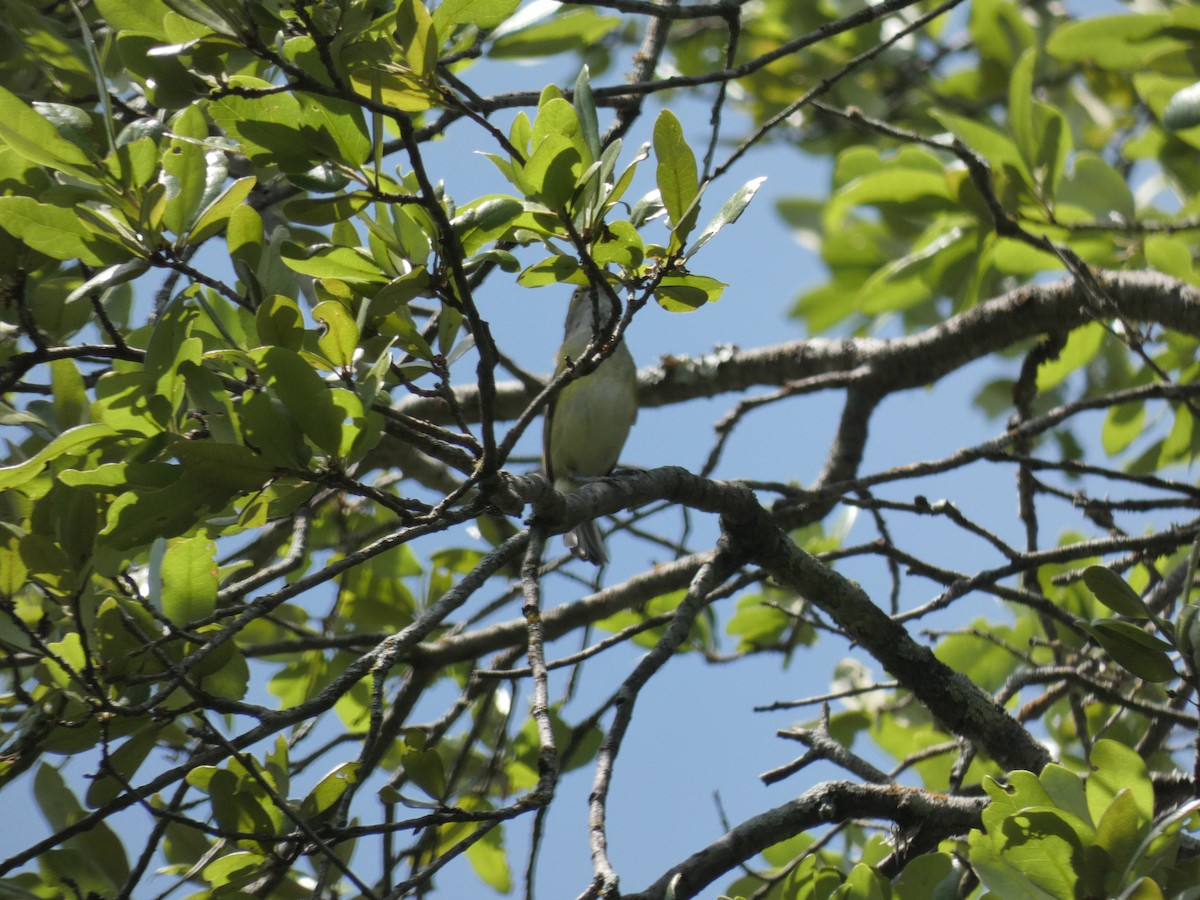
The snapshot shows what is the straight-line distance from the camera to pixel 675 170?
1.76m

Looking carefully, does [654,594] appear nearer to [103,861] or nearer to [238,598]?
[238,598]

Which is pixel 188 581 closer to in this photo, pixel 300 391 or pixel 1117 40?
pixel 300 391

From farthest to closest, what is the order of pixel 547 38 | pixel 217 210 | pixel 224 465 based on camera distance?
1. pixel 547 38
2. pixel 217 210
3. pixel 224 465

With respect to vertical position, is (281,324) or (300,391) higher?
(281,324)

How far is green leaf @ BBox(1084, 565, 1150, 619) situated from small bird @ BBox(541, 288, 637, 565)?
280 centimetres

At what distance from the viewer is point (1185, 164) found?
13.8ft

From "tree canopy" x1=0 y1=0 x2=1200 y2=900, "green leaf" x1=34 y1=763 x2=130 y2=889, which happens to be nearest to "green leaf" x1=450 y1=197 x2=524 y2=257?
"tree canopy" x1=0 y1=0 x2=1200 y2=900

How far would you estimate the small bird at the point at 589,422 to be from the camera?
16.3ft

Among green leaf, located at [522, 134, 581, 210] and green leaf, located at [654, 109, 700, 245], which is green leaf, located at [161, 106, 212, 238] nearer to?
green leaf, located at [522, 134, 581, 210]

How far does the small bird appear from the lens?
16.3 ft

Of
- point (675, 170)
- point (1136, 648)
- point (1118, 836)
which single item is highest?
point (675, 170)

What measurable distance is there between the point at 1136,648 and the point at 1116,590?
13cm

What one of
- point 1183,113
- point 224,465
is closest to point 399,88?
point 224,465

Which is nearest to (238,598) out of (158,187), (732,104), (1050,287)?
(158,187)
